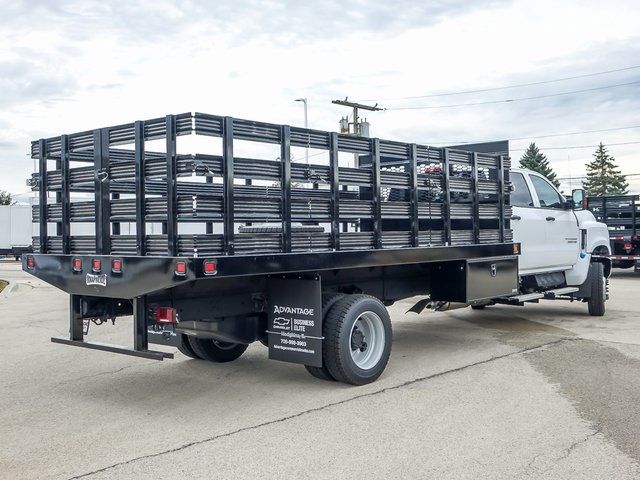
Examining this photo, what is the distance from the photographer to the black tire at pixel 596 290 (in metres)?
11.0

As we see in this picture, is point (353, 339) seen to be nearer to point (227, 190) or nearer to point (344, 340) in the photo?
point (344, 340)

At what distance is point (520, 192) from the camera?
994 centimetres

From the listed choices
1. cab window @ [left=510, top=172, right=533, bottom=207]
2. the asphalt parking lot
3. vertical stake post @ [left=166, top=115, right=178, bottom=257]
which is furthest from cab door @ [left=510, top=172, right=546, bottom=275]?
vertical stake post @ [left=166, top=115, right=178, bottom=257]

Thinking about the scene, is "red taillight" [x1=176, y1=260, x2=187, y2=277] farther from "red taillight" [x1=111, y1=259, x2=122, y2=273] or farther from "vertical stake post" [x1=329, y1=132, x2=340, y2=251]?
"vertical stake post" [x1=329, y1=132, x2=340, y2=251]

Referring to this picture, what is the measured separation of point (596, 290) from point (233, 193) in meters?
7.73

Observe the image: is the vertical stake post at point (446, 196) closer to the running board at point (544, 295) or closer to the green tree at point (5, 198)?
the running board at point (544, 295)

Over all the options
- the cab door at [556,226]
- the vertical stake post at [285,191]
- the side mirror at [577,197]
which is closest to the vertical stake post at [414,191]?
the vertical stake post at [285,191]

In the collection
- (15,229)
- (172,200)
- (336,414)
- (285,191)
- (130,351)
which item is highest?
(15,229)

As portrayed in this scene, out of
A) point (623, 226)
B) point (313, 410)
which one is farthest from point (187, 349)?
point (623, 226)

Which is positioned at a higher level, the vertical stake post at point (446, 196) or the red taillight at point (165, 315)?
the vertical stake post at point (446, 196)

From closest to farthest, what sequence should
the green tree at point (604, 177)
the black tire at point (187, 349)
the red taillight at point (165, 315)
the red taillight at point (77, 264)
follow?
the red taillight at point (165, 315)
the red taillight at point (77, 264)
the black tire at point (187, 349)
the green tree at point (604, 177)

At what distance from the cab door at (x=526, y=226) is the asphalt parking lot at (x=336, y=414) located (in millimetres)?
1212

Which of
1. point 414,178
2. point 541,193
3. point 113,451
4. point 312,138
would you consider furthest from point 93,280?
point 541,193

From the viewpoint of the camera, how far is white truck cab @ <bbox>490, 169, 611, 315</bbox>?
9.73 metres
